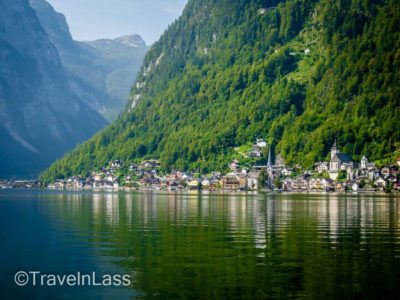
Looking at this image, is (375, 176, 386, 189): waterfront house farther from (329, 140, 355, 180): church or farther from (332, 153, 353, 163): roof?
(332, 153, 353, 163): roof

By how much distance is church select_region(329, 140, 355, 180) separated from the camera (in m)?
178

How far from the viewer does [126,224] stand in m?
60.9

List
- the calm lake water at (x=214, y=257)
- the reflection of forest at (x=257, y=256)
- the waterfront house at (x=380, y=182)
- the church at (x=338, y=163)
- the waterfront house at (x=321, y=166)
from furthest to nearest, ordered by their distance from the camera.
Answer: the waterfront house at (x=321, y=166) < the church at (x=338, y=163) < the waterfront house at (x=380, y=182) < the reflection of forest at (x=257, y=256) < the calm lake water at (x=214, y=257)

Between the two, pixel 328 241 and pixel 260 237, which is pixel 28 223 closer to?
pixel 260 237

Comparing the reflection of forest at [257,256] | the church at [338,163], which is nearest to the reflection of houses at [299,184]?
the church at [338,163]

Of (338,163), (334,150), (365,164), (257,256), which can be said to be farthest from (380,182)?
(257,256)

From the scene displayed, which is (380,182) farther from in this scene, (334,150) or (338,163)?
(334,150)

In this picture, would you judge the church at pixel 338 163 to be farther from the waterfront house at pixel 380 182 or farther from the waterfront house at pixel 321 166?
the waterfront house at pixel 380 182

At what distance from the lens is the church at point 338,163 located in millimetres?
177500

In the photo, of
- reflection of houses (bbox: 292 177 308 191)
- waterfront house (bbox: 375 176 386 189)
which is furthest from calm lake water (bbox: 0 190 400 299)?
reflection of houses (bbox: 292 177 308 191)

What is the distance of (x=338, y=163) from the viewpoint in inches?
7052

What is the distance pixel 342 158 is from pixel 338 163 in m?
2.53

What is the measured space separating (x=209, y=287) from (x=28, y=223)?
3784 cm

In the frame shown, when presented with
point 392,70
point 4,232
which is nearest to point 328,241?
point 4,232
